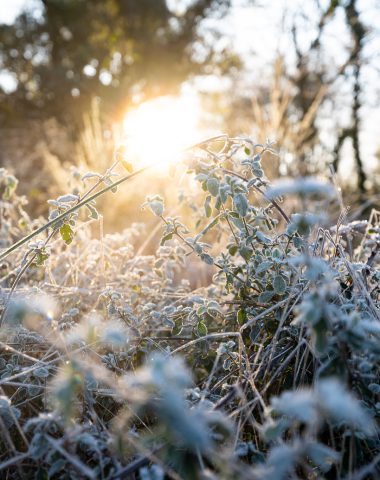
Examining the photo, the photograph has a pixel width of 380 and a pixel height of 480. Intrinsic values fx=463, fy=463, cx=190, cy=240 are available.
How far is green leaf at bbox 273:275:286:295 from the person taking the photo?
1.20 meters

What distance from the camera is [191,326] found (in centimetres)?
140

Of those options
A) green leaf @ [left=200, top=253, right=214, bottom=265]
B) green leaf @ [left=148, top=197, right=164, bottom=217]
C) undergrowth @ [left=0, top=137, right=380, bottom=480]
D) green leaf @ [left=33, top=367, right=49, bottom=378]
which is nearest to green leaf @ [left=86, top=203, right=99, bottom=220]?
undergrowth @ [left=0, top=137, right=380, bottom=480]

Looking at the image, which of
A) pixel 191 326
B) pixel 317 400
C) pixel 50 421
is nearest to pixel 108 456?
pixel 50 421

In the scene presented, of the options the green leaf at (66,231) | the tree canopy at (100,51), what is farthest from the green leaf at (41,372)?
the tree canopy at (100,51)

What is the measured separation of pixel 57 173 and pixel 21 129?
9.41 m

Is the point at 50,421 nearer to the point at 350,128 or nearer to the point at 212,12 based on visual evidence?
the point at 350,128

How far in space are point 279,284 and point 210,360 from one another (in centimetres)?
41

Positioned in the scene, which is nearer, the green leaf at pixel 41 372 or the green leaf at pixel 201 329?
the green leaf at pixel 41 372

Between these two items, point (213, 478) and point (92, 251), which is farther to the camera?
point (92, 251)

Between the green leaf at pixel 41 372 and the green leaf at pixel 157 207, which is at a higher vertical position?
the green leaf at pixel 157 207

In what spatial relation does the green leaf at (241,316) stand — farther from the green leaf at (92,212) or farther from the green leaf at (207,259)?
the green leaf at (92,212)

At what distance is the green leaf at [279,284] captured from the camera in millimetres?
1205

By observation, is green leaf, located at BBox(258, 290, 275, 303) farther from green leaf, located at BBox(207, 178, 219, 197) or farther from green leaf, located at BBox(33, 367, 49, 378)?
green leaf, located at BBox(33, 367, 49, 378)

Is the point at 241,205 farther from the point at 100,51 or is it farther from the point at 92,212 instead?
the point at 100,51
